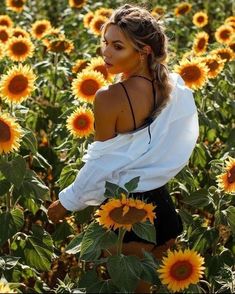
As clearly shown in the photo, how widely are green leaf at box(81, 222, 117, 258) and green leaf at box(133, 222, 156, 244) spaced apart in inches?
3.0

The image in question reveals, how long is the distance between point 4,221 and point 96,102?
711 millimetres

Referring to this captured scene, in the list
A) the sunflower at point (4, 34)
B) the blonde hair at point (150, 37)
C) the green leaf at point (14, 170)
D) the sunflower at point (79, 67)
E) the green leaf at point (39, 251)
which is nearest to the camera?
the blonde hair at point (150, 37)

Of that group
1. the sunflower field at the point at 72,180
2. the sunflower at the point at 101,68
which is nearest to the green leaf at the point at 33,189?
the sunflower field at the point at 72,180

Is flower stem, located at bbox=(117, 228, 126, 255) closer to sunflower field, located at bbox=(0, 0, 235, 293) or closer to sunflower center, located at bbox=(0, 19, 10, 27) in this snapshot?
sunflower field, located at bbox=(0, 0, 235, 293)

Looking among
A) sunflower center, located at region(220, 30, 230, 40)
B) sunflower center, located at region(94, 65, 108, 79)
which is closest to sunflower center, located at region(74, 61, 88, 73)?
sunflower center, located at region(94, 65, 108, 79)

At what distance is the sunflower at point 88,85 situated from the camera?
134 inches

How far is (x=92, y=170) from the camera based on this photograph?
2.61 m

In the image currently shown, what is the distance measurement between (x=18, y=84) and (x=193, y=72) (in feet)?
2.88

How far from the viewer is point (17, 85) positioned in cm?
322

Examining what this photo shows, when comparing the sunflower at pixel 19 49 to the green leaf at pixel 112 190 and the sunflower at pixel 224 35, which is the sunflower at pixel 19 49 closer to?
the sunflower at pixel 224 35

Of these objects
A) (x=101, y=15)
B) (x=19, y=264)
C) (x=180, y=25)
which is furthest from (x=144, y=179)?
(x=180, y=25)

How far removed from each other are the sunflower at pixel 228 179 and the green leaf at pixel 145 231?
483mm

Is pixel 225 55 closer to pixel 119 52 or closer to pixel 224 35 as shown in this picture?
pixel 224 35

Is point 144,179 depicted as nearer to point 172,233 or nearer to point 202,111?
point 172,233
